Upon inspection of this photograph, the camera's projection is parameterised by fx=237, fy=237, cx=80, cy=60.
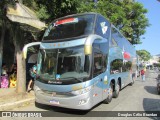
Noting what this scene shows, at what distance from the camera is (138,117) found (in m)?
8.31

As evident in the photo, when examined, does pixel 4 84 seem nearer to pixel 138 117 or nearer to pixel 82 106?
pixel 82 106

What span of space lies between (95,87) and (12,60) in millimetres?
11562

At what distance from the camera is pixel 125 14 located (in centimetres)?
2817

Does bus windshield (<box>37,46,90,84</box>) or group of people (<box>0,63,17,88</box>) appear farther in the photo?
group of people (<box>0,63,17,88</box>)

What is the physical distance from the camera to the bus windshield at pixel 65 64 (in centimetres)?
807

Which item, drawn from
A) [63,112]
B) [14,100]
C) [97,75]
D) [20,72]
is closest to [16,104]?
[14,100]

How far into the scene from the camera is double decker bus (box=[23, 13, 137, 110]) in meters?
7.91

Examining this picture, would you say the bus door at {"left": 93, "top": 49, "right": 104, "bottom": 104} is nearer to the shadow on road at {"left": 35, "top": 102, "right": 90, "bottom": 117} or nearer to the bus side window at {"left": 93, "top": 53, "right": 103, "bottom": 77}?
the bus side window at {"left": 93, "top": 53, "right": 103, "bottom": 77}

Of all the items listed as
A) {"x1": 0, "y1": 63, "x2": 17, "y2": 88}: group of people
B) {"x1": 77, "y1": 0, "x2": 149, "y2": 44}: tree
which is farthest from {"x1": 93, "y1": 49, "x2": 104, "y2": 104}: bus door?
{"x1": 77, "y1": 0, "x2": 149, "y2": 44}: tree

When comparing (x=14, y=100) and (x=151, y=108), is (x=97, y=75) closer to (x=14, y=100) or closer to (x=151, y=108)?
(x=151, y=108)

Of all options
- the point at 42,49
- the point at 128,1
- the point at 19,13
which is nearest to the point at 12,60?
the point at 19,13

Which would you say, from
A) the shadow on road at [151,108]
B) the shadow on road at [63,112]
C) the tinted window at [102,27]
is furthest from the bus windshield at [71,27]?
the shadow on road at [151,108]

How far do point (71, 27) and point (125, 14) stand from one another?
20.4 metres

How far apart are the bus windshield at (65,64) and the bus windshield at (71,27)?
697mm
